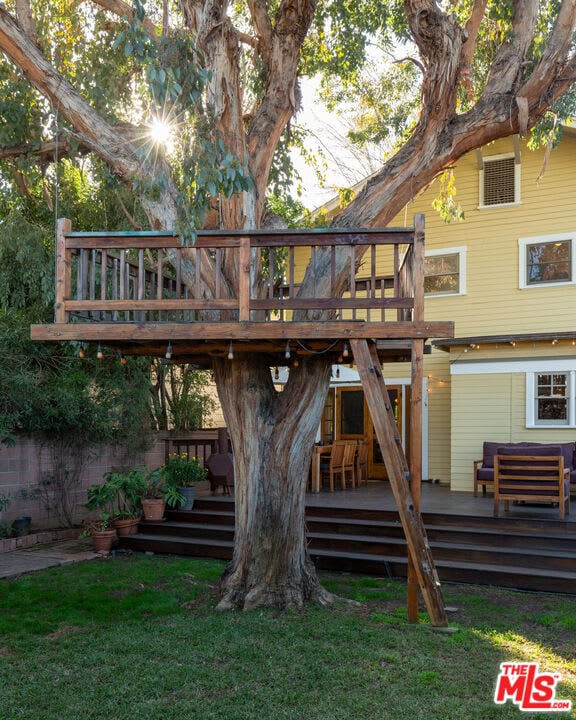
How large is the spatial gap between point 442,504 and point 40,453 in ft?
18.2

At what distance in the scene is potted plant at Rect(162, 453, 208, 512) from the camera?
9648 mm

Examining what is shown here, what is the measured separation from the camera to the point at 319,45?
30.1 feet

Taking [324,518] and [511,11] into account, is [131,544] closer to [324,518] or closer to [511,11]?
[324,518]

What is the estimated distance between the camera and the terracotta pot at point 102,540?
8.70 metres

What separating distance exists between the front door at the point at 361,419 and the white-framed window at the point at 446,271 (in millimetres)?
2026

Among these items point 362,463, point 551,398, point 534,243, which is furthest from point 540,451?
point 534,243

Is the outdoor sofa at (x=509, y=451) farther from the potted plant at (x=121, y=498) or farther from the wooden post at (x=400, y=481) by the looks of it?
the potted plant at (x=121, y=498)

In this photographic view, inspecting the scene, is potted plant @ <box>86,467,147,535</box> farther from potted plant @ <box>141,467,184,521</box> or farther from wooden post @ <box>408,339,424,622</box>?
wooden post @ <box>408,339,424,622</box>

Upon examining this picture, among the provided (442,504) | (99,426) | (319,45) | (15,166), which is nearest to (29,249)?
(15,166)

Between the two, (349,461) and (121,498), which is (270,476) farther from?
(349,461)

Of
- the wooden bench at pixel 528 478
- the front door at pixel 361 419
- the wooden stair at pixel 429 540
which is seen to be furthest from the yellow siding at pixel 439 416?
the wooden stair at pixel 429 540

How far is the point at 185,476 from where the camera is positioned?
9953 mm

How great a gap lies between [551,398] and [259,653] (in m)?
8.18

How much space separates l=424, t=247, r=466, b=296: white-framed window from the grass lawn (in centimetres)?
715
